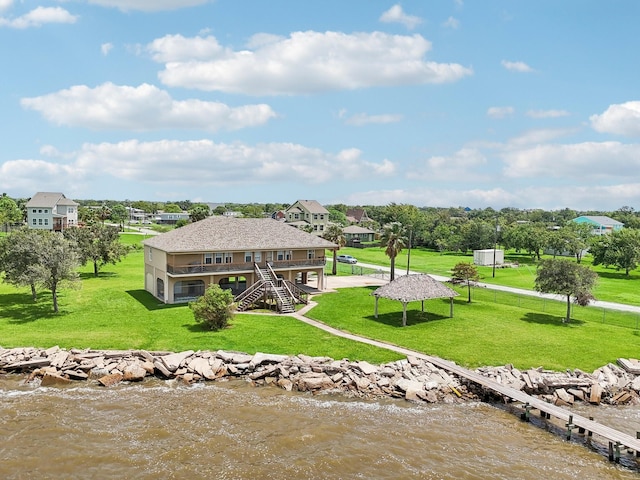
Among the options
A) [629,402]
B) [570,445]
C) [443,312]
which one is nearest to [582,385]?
[629,402]

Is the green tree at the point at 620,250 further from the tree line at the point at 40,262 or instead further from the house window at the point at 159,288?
the tree line at the point at 40,262

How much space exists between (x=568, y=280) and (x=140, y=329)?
108 ft

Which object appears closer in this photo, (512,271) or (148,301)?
(148,301)

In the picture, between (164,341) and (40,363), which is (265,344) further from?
(40,363)

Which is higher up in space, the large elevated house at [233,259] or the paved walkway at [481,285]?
the large elevated house at [233,259]

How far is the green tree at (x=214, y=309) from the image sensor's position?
35.2 m

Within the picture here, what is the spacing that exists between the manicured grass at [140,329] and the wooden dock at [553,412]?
3.08 metres

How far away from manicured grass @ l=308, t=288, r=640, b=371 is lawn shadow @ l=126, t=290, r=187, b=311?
42.4 ft

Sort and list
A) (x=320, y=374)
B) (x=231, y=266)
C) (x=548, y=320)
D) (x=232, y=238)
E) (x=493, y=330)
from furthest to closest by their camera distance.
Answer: (x=232, y=238), (x=231, y=266), (x=548, y=320), (x=493, y=330), (x=320, y=374)

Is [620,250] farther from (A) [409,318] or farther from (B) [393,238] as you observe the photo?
(A) [409,318]

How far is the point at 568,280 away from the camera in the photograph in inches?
1517

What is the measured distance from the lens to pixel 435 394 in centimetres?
2616

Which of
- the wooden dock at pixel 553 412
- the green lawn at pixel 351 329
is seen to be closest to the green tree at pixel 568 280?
the green lawn at pixel 351 329

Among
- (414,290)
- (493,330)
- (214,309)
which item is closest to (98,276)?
(214,309)
